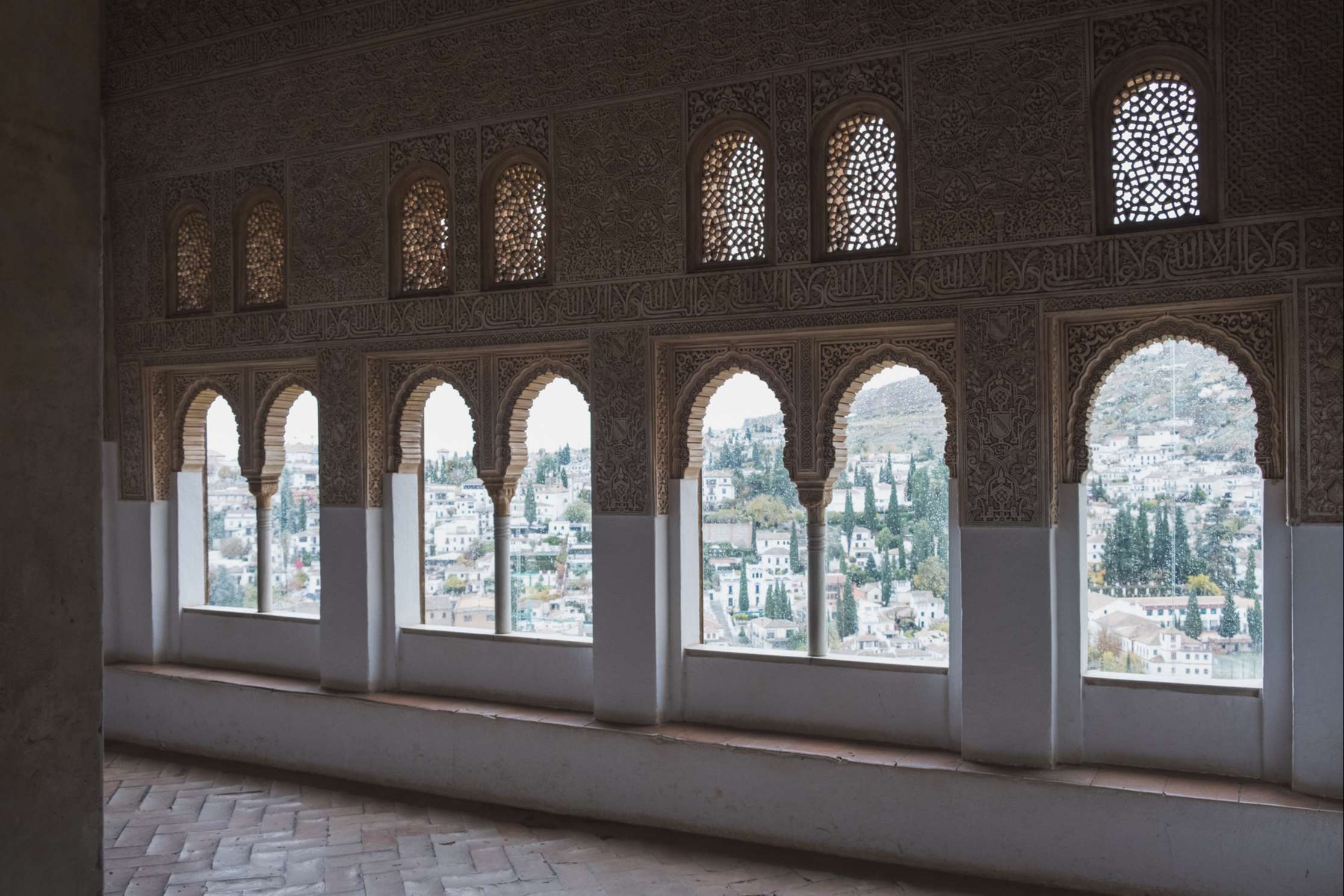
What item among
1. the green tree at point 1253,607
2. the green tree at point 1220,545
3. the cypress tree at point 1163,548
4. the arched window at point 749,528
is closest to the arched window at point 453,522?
the arched window at point 749,528

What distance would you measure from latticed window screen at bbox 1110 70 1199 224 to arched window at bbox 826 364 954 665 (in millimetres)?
1301

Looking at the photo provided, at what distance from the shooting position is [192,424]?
8.07 meters

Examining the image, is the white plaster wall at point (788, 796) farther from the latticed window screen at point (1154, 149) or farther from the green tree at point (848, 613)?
the latticed window screen at point (1154, 149)

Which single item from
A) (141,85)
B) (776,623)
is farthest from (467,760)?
(141,85)

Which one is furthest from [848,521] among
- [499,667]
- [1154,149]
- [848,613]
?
[499,667]

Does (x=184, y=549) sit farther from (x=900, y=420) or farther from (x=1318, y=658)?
(x=1318, y=658)

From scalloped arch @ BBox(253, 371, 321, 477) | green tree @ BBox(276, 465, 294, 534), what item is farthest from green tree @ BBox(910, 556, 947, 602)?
green tree @ BBox(276, 465, 294, 534)

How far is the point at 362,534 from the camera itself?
7.03m

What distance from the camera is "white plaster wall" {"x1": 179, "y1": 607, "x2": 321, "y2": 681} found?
7.52m

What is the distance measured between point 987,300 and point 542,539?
10.0ft

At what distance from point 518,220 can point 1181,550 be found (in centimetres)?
410

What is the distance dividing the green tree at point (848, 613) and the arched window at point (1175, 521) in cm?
117

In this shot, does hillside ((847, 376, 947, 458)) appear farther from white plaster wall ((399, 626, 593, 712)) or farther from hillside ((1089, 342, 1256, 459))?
white plaster wall ((399, 626, 593, 712))

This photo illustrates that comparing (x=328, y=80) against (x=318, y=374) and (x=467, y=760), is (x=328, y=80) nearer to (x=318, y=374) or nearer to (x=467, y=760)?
(x=318, y=374)
